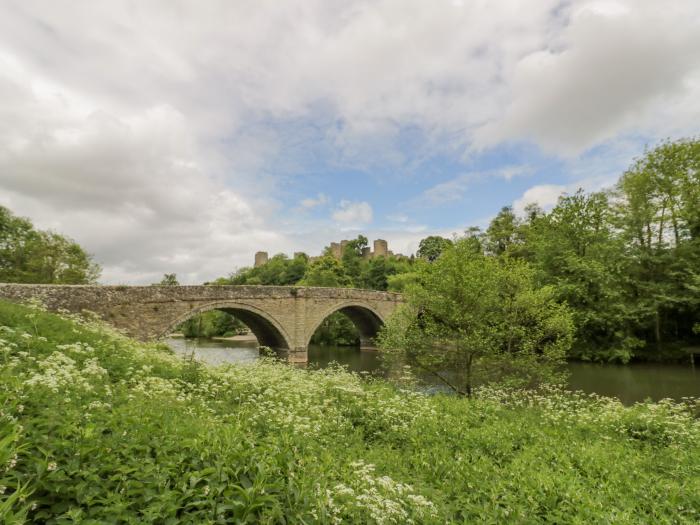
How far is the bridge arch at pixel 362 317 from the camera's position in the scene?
25372 millimetres

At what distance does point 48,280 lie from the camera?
26.2 m

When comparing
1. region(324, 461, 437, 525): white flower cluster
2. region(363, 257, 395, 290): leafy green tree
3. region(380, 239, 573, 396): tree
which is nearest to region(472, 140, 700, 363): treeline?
region(380, 239, 573, 396): tree

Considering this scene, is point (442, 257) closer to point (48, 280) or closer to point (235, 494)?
point (235, 494)

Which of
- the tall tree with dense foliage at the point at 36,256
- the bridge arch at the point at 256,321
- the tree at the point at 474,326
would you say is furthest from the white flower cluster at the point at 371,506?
the tall tree with dense foliage at the point at 36,256

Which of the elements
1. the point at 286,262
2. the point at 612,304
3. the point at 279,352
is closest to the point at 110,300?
the point at 279,352

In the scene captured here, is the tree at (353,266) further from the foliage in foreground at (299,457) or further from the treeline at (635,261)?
the foliage in foreground at (299,457)

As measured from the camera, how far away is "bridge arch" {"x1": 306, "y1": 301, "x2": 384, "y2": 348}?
25.4m

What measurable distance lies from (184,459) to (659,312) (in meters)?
26.4

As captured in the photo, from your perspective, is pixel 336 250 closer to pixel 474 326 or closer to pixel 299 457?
pixel 474 326

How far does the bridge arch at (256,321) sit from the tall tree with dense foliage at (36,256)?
13476 millimetres

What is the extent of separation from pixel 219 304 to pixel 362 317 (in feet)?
47.1

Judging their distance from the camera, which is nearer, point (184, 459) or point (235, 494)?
point (235, 494)

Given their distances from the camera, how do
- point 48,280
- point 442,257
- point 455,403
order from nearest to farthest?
point 455,403 → point 442,257 → point 48,280

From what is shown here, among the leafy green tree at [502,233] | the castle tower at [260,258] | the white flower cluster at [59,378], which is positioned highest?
the castle tower at [260,258]
